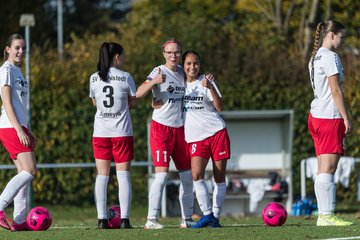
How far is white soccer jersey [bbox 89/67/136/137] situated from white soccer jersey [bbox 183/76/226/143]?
66cm

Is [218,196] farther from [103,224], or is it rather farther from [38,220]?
[38,220]

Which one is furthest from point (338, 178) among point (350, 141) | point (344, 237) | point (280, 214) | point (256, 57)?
point (344, 237)

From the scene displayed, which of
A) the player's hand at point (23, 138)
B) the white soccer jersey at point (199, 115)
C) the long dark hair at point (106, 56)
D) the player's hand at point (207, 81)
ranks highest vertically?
the long dark hair at point (106, 56)

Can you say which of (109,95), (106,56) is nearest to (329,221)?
(109,95)

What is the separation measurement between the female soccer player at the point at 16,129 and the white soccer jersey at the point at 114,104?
0.81m

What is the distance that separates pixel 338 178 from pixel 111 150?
30.8ft

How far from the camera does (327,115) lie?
1205 centimetres

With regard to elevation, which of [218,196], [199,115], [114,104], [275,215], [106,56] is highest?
[106,56]

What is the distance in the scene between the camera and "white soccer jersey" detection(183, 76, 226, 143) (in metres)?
12.2

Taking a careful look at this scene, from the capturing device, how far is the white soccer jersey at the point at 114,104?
39.6ft

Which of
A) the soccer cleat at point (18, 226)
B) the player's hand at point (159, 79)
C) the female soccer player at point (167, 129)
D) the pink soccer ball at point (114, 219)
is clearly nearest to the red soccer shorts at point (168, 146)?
the female soccer player at point (167, 129)

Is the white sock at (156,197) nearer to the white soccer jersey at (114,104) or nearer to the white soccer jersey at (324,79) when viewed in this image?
the white soccer jersey at (114,104)

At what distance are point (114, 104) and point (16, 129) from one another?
1.14 metres

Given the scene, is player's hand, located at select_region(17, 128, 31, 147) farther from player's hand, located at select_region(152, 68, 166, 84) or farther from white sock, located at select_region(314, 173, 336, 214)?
white sock, located at select_region(314, 173, 336, 214)
